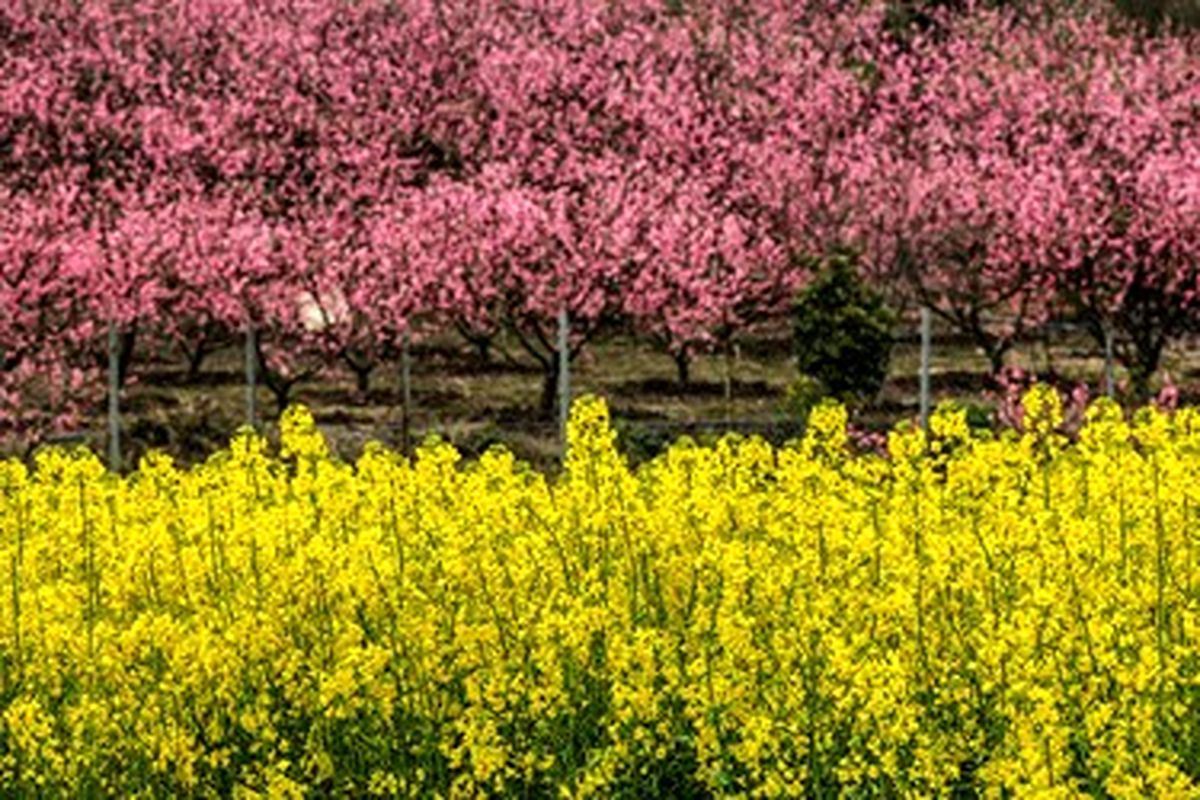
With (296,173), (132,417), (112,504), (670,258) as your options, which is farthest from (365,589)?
(296,173)

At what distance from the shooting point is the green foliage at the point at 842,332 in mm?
27812

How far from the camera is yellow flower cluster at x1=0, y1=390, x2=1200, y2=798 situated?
28.2ft

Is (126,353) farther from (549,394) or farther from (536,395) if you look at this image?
(549,394)

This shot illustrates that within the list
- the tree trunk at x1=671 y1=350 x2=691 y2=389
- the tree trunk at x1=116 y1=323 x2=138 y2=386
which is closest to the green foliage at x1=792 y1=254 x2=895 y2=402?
the tree trunk at x1=671 y1=350 x2=691 y2=389

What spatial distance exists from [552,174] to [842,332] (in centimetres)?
1382

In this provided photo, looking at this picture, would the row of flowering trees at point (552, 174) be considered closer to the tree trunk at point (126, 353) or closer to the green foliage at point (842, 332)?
the tree trunk at point (126, 353)

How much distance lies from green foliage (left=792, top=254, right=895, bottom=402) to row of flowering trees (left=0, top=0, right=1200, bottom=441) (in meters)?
3.85

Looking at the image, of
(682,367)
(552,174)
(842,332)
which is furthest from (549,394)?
(552,174)

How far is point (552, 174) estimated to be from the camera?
133 feet

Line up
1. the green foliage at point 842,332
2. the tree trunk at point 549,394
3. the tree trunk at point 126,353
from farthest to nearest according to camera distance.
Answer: the tree trunk at point 126,353 < the tree trunk at point 549,394 < the green foliage at point 842,332

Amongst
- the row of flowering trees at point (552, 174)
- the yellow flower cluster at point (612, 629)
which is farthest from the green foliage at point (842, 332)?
the yellow flower cluster at point (612, 629)

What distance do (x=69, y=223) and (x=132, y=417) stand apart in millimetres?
4676

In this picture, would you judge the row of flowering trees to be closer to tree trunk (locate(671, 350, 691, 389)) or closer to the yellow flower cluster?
tree trunk (locate(671, 350, 691, 389))

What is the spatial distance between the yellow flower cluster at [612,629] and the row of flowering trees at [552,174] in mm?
17780
